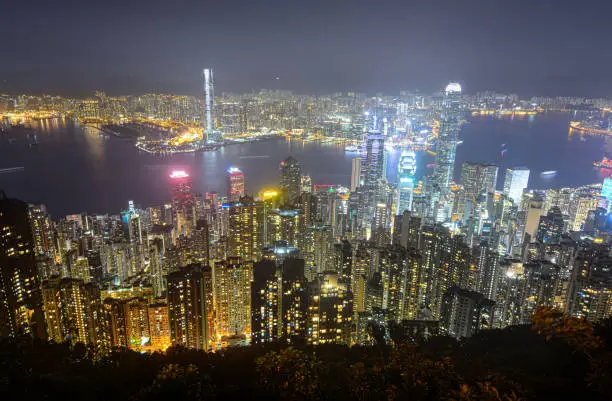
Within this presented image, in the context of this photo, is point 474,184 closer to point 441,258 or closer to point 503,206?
point 503,206

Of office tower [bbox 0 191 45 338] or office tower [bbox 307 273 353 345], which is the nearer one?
office tower [bbox 0 191 45 338]

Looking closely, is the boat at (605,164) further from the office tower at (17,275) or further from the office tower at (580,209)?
the office tower at (17,275)

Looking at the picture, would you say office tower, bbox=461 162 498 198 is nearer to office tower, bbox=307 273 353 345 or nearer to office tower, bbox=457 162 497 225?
office tower, bbox=457 162 497 225

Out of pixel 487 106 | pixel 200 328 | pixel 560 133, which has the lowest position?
pixel 200 328

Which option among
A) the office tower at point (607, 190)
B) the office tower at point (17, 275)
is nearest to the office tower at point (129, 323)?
the office tower at point (17, 275)

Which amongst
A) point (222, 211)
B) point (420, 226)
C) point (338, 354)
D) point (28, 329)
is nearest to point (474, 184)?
point (420, 226)

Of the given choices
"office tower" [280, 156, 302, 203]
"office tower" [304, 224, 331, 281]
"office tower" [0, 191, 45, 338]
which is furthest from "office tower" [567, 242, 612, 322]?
"office tower" [0, 191, 45, 338]
